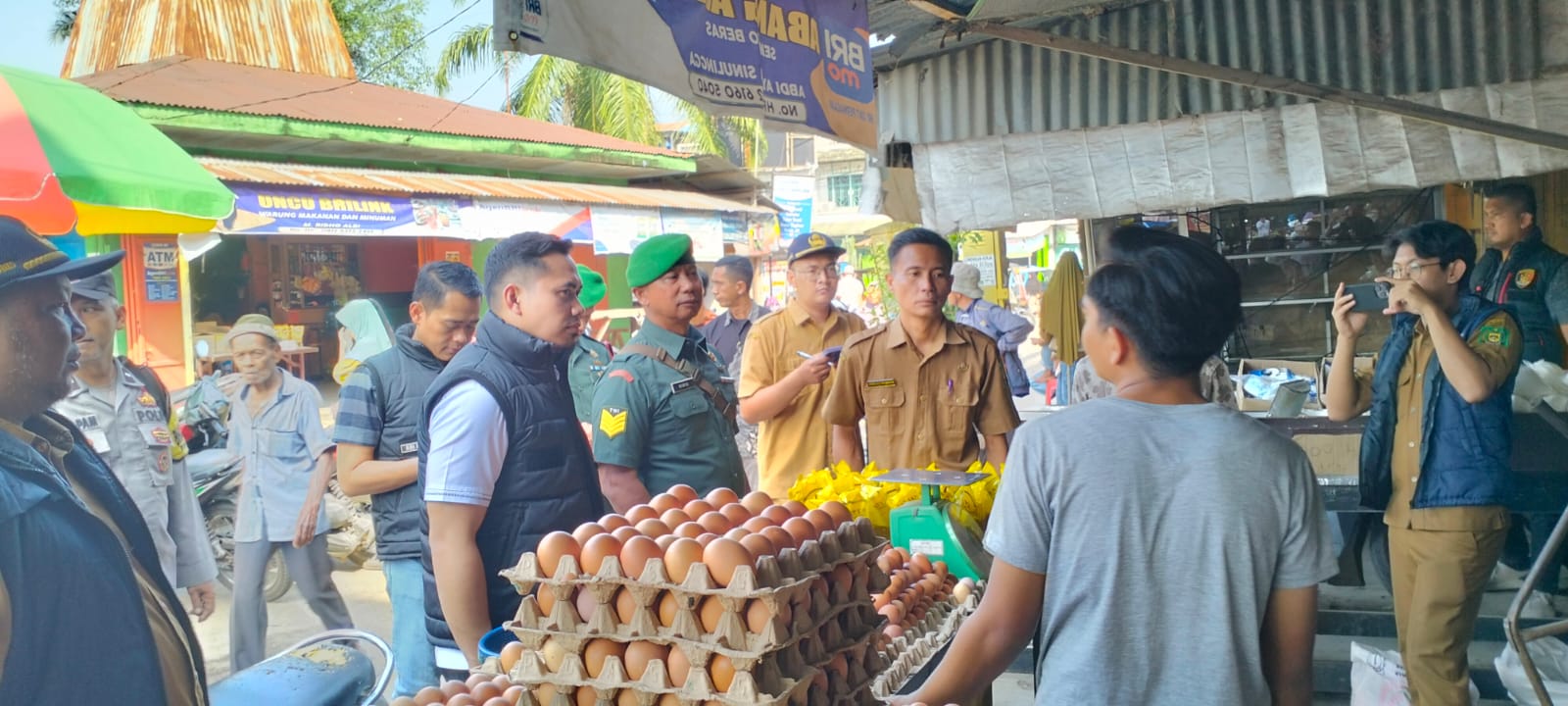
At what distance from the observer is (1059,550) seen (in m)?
2.23

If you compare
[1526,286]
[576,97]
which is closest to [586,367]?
[1526,286]

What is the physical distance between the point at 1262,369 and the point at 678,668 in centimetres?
704

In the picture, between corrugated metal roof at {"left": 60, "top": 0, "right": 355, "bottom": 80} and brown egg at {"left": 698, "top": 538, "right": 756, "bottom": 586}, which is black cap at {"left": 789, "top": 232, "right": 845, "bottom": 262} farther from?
corrugated metal roof at {"left": 60, "top": 0, "right": 355, "bottom": 80}

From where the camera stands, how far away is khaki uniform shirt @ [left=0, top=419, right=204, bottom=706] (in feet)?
7.69

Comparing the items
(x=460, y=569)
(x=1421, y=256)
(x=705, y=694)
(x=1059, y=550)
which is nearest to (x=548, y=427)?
(x=460, y=569)

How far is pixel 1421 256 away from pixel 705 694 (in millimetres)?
3449

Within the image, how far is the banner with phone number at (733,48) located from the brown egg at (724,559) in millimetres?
1517

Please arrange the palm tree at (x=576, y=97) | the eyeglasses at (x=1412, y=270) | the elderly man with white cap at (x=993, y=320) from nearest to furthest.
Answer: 1. the eyeglasses at (x=1412, y=270)
2. the elderly man with white cap at (x=993, y=320)
3. the palm tree at (x=576, y=97)

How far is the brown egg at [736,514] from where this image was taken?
259 centimetres

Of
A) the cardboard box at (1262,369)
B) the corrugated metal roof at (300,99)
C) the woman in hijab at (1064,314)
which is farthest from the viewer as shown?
the corrugated metal roof at (300,99)

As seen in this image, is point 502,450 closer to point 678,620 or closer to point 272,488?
point 678,620

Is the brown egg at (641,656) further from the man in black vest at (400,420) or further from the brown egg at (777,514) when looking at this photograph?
the man in black vest at (400,420)

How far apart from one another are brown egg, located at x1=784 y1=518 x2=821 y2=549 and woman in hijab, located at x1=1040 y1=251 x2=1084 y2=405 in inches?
318

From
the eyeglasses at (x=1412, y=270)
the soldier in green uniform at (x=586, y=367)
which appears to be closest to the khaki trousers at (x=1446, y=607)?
the eyeglasses at (x=1412, y=270)
